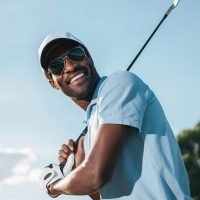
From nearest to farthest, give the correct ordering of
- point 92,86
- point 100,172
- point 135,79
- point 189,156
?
1. point 100,172
2. point 135,79
3. point 92,86
4. point 189,156

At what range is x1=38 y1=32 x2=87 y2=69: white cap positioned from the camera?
4332 millimetres

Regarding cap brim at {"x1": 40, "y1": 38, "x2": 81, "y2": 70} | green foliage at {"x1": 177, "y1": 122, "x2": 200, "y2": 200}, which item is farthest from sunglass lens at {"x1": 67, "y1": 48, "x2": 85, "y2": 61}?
green foliage at {"x1": 177, "y1": 122, "x2": 200, "y2": 200}

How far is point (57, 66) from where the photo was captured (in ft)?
14.0

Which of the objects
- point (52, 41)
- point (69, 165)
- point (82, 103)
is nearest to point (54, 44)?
point (52, 41)

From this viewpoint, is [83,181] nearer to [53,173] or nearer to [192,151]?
[53,173]

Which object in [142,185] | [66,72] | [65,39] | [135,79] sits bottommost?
[142,185]

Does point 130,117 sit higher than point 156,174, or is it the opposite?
point 130,117

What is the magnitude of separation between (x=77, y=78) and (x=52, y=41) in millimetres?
431

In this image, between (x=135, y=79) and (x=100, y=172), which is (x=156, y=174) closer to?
(x=100, y=172)

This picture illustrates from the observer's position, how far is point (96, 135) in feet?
10.9

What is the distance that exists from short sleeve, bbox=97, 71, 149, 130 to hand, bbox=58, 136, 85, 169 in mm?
1338

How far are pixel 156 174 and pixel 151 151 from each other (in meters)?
0.14

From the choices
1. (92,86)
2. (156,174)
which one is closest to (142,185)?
(156,174)

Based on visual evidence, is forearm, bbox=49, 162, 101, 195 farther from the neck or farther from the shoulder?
the neck
